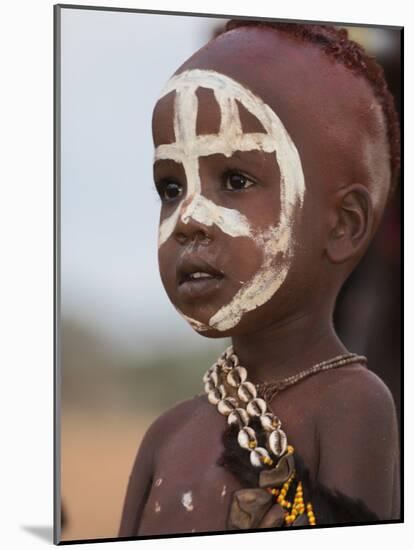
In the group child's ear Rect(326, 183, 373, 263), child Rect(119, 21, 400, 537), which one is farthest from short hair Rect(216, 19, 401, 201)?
child's ear Rect(326, 183, 373, 263)

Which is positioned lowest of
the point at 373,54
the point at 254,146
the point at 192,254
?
the point at 192,254

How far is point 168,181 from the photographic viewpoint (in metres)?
4.59

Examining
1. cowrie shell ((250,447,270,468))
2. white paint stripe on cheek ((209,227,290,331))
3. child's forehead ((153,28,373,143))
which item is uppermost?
child's forehead ((153,28,373,143))

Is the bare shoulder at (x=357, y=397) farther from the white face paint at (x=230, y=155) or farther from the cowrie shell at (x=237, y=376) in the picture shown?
the white face paint at (x=230, y=155)

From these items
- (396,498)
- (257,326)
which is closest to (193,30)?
(257,326)

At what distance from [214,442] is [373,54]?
1487mm

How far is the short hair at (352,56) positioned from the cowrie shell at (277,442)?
959 millimetres

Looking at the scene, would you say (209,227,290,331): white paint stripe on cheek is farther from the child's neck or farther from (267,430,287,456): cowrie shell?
(267,430,287,456): cowrie shell

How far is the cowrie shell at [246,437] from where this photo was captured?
4590 mm

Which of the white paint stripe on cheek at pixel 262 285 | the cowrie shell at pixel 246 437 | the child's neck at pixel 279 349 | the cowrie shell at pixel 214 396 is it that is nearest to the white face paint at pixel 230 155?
the white paint stripe on cheek at pixel 262 285

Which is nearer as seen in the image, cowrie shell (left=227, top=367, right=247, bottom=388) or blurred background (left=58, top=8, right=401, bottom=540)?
blurred background (left=58, top=8, right=401, bottom=540)

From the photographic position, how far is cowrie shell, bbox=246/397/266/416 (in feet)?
15.1

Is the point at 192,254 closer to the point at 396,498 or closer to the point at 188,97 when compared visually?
the point at 188,97

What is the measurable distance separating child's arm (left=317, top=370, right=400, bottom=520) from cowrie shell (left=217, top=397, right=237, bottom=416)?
30 cm
